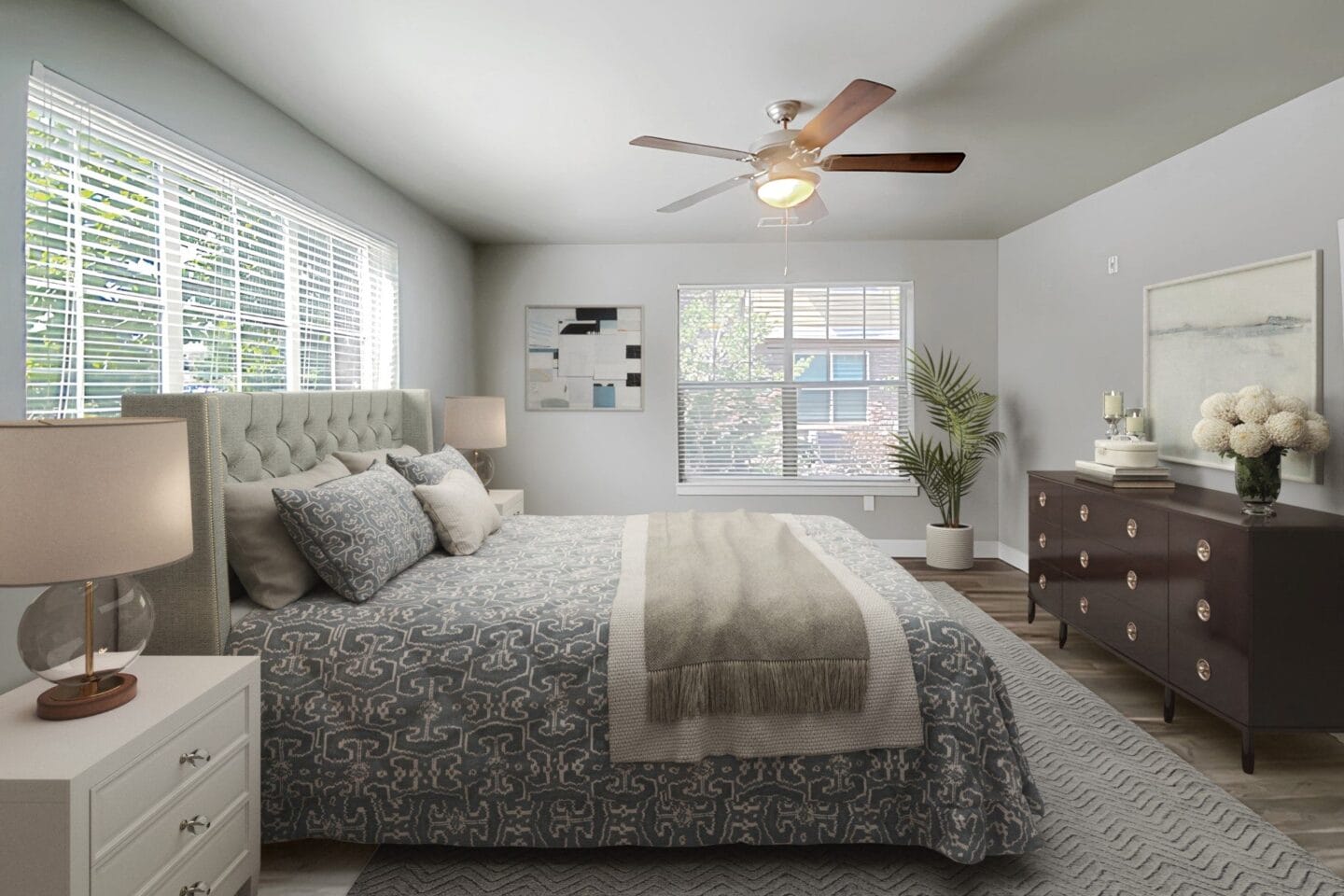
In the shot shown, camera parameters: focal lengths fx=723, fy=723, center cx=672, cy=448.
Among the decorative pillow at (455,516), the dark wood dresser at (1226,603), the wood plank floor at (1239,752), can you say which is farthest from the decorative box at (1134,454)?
the decorative pillow at (455,516)

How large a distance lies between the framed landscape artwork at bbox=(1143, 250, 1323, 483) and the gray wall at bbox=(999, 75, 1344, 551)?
5cm

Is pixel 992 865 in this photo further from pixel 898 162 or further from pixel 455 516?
pixel 898 162

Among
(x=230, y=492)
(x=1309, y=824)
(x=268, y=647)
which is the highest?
(x=230, y=492)

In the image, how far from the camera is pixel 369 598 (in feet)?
7.13

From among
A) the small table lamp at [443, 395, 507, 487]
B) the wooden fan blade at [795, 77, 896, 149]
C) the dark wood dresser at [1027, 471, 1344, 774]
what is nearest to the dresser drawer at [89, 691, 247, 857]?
the wooden fan blade at [795, 77, 896, 149]

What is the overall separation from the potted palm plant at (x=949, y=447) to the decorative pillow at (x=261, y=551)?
4082 millimetres

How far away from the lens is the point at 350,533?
2.20 meters

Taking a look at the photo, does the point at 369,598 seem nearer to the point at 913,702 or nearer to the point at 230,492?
the point at 230,492

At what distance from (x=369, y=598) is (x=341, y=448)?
127cm

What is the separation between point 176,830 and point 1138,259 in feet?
14.8

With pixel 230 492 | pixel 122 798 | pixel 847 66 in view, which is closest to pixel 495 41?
pixel 847 66

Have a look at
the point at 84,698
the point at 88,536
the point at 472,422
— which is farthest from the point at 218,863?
the point at 472,422

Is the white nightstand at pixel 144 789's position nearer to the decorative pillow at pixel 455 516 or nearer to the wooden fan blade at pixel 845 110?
the decorative pillow at pixel 455 516

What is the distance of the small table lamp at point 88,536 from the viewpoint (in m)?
1.24
